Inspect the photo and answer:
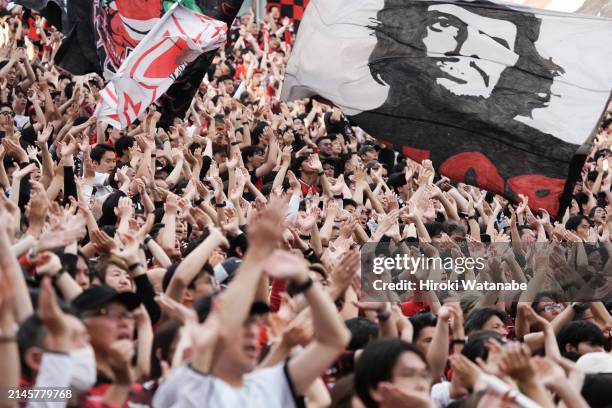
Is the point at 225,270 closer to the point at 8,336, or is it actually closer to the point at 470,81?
the point at 8,336

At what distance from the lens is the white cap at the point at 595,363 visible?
18.8 feet

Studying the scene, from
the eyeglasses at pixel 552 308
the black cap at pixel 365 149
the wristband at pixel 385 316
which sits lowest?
the black cap at pixel 365 149

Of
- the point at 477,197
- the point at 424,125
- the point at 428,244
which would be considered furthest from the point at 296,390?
the point at 477,197

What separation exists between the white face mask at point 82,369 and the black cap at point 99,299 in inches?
18.8

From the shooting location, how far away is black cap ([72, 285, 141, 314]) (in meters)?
4.14

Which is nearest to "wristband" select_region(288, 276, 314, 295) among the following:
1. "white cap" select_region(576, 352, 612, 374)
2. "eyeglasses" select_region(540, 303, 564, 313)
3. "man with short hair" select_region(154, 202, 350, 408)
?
"man with short hair" select_region(154, 202, 350, 408)

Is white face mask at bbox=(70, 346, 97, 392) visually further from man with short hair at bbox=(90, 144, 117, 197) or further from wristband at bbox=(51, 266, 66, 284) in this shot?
man with short hair at bbox=(90, 144, 117, 197)

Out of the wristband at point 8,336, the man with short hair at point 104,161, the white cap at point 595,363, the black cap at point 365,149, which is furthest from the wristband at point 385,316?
the black cap at point 365,149

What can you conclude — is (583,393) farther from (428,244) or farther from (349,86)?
(349,86)

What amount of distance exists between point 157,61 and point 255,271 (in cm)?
729

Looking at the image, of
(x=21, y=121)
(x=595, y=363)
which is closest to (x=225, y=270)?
(x=595, y=363)

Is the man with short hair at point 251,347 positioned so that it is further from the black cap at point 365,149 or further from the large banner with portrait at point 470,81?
the black cap at point 365,149

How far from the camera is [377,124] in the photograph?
9352mm

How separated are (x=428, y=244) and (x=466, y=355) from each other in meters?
3.45
